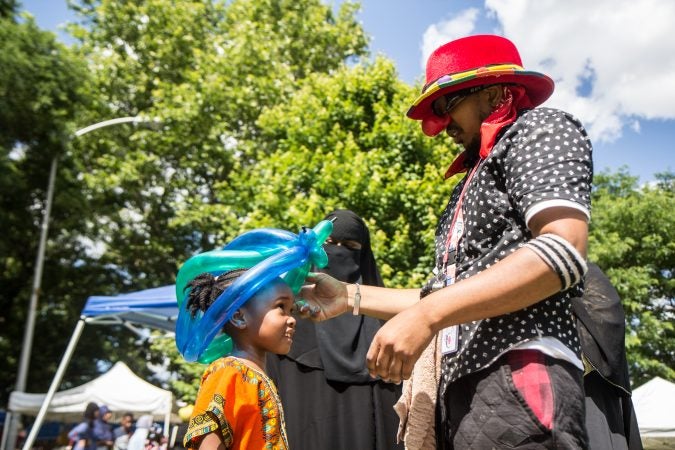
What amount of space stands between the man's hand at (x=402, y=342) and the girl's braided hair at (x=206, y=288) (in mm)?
1147

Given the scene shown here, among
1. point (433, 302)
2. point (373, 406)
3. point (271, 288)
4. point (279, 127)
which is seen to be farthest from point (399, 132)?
point (433, 302)

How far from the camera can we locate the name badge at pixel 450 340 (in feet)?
5.44

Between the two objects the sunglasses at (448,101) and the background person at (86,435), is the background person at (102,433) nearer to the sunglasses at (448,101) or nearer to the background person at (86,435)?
the background person at (86,435)

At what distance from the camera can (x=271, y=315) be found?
2.37 m

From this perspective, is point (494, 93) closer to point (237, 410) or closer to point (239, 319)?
point (239, 319)

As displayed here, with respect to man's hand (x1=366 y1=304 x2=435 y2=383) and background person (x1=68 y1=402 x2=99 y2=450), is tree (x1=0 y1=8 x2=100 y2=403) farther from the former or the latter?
man's hand (x1=366 y1=304 x2=435 y2=383)

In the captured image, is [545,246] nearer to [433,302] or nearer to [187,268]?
[433,302]

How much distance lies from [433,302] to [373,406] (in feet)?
8.60

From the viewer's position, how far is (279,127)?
13992 mm

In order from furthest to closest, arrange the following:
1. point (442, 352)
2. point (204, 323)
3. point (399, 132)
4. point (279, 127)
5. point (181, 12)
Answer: point (181, 12) < point (279, 127) < point (399, 132) < point (204, 323) < point (442, 352)

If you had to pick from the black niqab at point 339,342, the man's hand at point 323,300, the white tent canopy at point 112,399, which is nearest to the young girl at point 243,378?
the man's hand at point 323,300

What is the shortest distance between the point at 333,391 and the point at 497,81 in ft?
8.52

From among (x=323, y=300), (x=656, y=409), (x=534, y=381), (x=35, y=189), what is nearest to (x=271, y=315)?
(x=323, y=300)

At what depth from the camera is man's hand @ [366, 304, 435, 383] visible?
1341 mm
